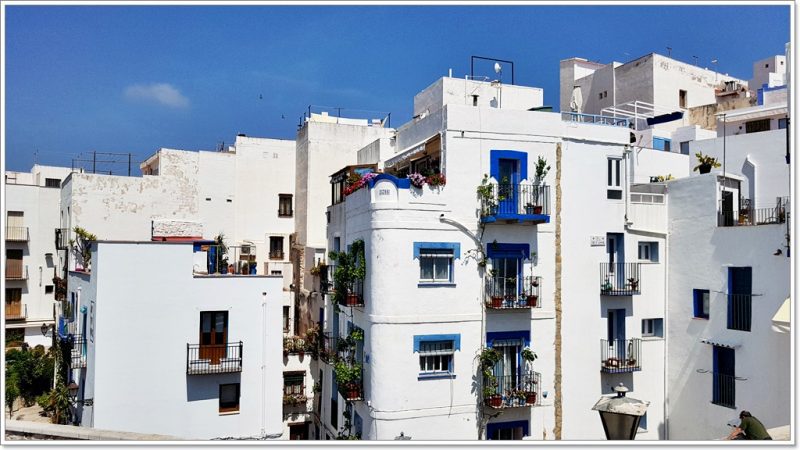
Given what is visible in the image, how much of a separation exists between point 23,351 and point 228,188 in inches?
455

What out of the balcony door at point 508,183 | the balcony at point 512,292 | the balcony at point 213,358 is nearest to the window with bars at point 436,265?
the balcony at point 512,292

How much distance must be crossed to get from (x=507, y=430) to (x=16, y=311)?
24220 mm

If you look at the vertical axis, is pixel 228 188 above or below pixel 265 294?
above

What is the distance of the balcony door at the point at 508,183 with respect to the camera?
18328mm

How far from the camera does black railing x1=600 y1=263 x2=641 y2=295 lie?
63.8ft

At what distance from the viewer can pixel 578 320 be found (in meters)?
19.3

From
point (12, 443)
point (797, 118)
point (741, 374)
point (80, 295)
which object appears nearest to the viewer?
point (12, 443)

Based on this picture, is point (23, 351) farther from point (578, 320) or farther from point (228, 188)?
point (578, 320)

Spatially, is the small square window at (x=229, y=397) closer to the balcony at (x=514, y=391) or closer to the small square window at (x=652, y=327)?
the balcony at (x=514, y=391)

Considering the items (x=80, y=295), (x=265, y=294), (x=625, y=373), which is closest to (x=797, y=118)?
(x=625, y=373)

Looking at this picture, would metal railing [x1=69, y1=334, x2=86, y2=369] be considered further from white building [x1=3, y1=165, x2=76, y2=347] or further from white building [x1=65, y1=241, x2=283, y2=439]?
white building [x1=3, y1=165, x2=76, y2=347]

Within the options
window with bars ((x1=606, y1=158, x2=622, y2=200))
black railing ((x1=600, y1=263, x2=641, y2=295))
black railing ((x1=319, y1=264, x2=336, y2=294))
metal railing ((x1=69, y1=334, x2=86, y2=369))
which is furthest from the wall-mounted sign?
metal railing ((x1=69, y1=334, x2=86, y2=369))

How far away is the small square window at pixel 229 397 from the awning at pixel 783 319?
14196 millimetres

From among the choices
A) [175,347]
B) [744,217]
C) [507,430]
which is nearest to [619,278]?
[744,217]
